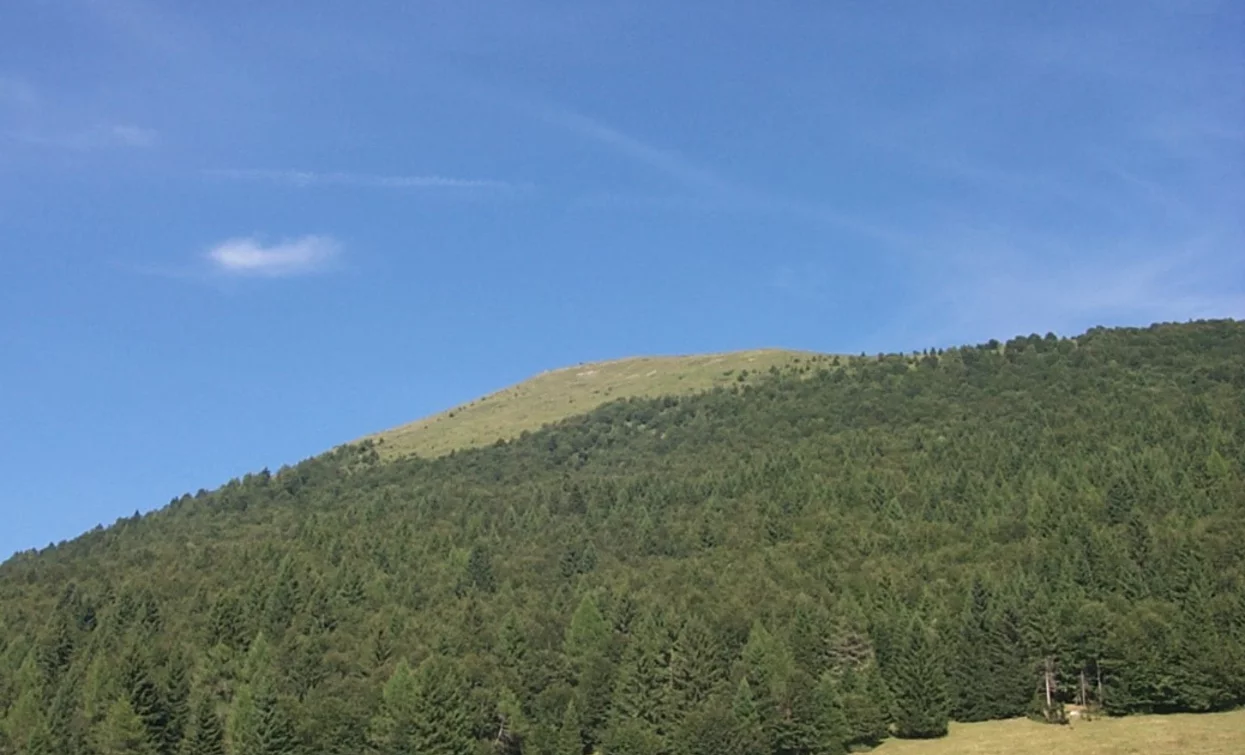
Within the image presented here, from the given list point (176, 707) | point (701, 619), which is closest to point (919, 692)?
point (701, 619)

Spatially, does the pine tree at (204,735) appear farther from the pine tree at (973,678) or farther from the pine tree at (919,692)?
the pine tree at (973,678)

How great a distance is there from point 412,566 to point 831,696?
9205 cm

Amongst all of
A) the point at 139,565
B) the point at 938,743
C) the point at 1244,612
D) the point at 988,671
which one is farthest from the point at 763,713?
the point at 139,565

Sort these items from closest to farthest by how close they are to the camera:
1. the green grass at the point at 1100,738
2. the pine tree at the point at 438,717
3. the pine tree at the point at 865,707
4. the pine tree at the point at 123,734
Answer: the green grass at the point at 1100,738
the pine tree at the point at 438,717
the pine tree at the point at 865,707
the pine tree at the point at 123,734

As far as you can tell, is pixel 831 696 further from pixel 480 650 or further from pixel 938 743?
pixel 480 650

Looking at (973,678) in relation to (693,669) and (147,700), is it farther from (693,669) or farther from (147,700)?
(147,700)

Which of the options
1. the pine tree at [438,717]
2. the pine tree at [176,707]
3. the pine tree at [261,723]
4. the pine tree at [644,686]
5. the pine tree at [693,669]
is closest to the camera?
the pine tree at [438,717]

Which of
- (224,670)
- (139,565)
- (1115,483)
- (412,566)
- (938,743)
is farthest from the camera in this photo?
(139,565)

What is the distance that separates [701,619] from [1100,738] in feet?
155

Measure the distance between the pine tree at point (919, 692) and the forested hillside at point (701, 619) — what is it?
0.30 meters

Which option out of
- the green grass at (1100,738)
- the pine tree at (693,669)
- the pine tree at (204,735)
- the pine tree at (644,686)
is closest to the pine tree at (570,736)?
the pine tree at (644,686)

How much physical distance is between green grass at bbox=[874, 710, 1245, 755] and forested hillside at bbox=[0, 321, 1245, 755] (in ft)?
11.6

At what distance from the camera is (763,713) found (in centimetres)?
10106

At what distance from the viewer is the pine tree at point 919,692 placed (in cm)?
10300
